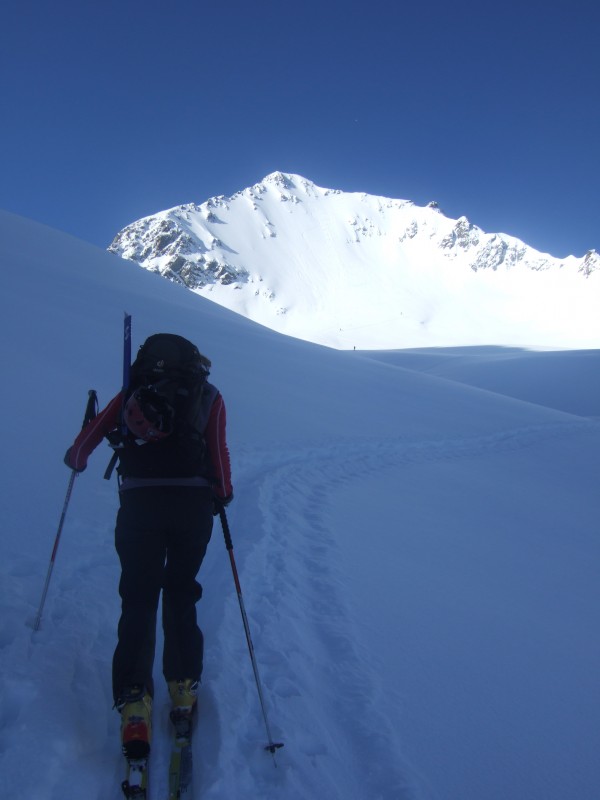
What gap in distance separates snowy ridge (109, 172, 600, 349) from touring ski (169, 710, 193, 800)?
9024 cm

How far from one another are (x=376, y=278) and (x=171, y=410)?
15841cm

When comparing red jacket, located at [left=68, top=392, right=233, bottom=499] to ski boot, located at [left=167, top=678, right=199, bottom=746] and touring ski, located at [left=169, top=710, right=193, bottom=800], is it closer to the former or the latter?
ski boot, located at [left=167, top=678, right=199, bottom=746]

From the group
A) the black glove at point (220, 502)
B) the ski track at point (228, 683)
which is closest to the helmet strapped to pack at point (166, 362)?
the black glove at point (220, 502)

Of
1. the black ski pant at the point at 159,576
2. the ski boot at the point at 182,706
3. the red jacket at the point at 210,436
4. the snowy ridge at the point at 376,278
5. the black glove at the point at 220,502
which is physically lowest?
the ski boot at the point at 182,706

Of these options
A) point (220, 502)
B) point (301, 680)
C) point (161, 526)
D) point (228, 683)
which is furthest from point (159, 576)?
point (301, 680)

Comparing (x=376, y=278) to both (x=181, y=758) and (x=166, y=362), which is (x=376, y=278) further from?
(x=181, y=758)

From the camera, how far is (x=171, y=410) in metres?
2.60

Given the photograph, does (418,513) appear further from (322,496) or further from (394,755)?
(394,755)

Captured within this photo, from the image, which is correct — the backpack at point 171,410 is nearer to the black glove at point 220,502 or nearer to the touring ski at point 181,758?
the black glove at point 220,502

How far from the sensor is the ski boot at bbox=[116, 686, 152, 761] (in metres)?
2.30

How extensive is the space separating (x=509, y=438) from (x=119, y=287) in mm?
12481

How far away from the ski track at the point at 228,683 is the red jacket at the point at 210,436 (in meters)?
1.14

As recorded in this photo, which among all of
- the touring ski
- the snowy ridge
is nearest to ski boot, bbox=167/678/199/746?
the touring ski

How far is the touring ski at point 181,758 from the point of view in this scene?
2307 mm
